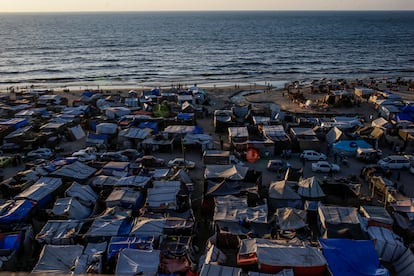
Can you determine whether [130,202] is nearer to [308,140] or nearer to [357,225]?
[357,225]

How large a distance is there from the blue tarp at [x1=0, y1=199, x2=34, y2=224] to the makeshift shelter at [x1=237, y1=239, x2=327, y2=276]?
373 inches

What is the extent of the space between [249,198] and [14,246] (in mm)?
9820

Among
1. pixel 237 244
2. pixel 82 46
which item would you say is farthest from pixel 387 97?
pixel 82 46

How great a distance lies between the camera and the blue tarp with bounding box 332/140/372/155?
2536cm

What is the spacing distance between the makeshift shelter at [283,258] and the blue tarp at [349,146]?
1375 centimetres

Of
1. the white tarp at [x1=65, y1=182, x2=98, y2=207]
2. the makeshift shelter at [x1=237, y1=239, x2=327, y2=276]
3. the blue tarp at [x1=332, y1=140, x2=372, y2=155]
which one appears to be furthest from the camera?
the blue tarp at [x1=332, y1=140, x2=372, y2=155]

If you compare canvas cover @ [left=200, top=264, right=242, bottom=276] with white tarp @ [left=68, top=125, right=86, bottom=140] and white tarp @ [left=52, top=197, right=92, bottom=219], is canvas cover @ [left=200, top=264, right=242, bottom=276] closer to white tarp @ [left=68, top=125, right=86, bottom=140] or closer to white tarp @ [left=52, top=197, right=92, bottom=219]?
white tarp @ [left=52, top=197, right=92, bottom=219]

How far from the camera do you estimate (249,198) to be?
59.0 ft

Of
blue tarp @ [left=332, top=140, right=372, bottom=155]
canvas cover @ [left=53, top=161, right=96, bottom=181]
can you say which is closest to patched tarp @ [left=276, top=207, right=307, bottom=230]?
canvas cover @ [left=53, top=161, right=96, bottom=181]

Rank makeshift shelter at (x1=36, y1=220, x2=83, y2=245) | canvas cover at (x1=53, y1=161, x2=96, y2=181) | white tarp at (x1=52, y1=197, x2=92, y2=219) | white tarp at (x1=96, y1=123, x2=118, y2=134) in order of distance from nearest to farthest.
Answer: makeshift shelter at (x1=36, y1=220, x2=83, y2=245), white tarp at (x1=52, y1=197, x2=92, y2=219), canvas cover at (x1=53, y1=161, x2=96, y2=181), white tarp at (x1=96, y1=123, x2=118, y2=134)

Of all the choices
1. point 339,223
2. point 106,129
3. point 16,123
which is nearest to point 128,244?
point 339,223

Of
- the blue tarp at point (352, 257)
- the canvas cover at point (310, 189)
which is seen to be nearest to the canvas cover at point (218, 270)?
the blue tarp at point (352, 257)

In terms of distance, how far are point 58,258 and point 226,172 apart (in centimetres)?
973

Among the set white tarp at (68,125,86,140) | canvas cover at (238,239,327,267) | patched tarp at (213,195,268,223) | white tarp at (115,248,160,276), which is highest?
canvas cover at (238,239,327,267)
